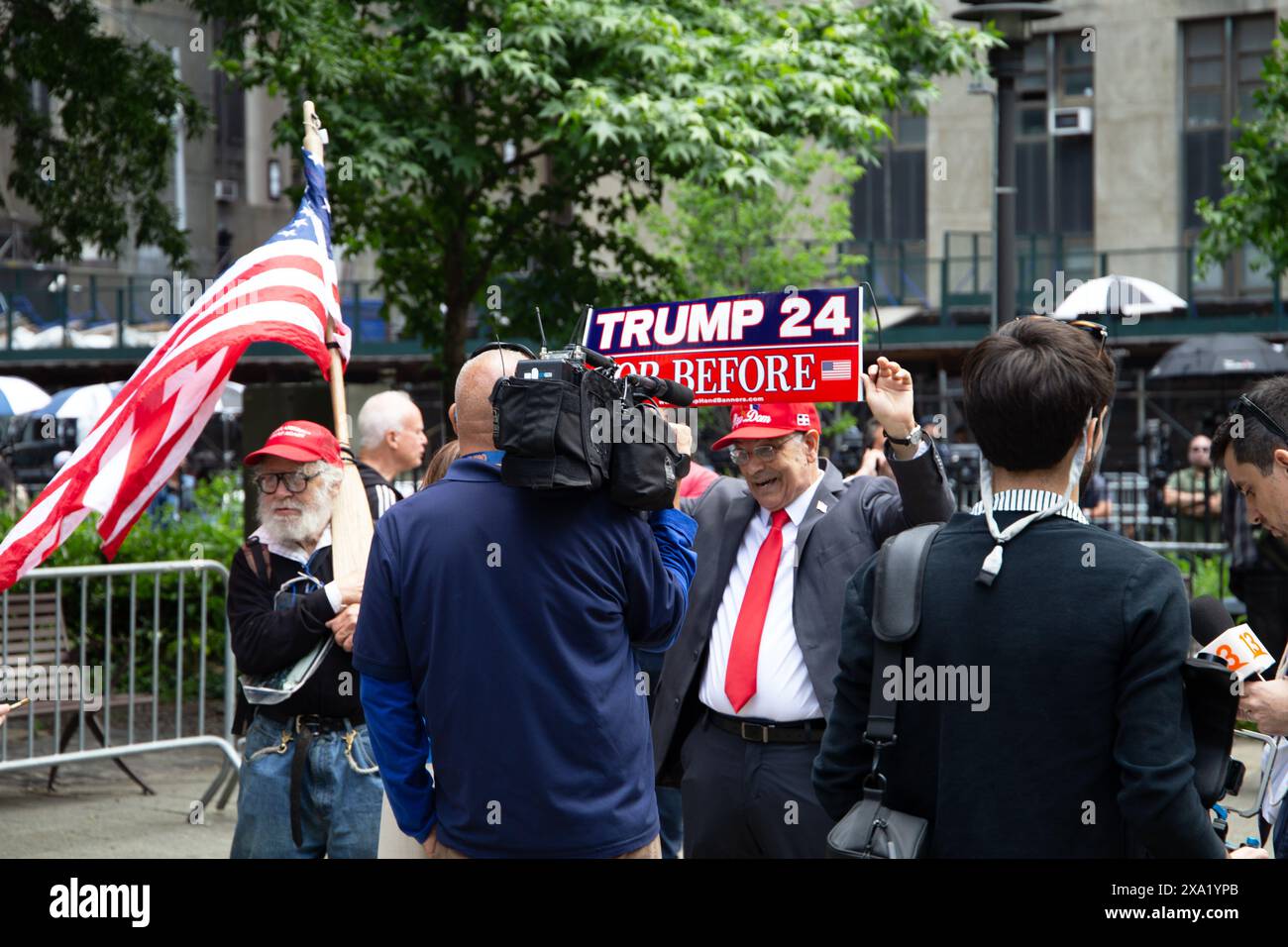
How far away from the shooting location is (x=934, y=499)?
14.6 ft

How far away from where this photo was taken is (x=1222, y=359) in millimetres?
18031

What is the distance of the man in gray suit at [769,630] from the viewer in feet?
15.3

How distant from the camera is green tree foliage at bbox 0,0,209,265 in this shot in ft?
36.3

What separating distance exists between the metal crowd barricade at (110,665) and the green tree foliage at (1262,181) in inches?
314

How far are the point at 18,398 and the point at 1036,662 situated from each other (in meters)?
16.1

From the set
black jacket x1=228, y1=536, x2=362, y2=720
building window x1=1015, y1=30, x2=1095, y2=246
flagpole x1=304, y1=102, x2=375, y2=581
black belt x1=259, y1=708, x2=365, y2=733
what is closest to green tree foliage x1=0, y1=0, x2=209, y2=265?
flagpole x1=304, y1=102, x2=375, y2=581

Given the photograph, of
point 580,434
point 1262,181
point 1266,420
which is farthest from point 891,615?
point 1262,181

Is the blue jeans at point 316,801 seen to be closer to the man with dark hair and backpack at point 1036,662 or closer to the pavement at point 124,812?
the pavement at point 124,812

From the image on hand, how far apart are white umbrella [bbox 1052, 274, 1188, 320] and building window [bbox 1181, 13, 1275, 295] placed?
14.2m

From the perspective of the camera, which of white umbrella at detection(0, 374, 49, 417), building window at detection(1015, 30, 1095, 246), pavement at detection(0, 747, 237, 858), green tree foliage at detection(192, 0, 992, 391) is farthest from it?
building window at detection(1015, 30, 1095, 246)

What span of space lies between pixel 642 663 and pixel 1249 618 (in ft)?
14.4

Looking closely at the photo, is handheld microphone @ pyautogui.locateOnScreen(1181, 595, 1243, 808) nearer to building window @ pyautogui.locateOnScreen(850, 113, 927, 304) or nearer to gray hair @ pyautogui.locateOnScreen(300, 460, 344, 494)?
gray hair @ pyautogui.locateOnScreen(300, 460, 344, 494)

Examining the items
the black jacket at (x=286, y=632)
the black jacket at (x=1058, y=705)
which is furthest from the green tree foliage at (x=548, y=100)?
the black jacket at (x=1058, y=705)
